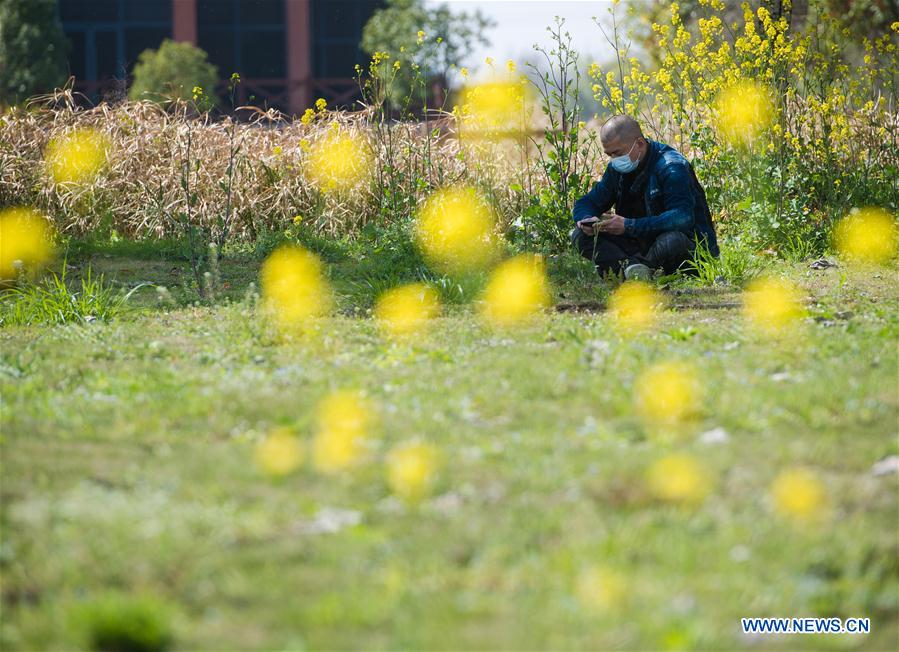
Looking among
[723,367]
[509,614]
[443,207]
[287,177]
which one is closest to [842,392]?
[723,367]

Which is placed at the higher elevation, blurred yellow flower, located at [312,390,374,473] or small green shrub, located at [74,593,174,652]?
blurred yellow flower, located at [312,390,374,473]

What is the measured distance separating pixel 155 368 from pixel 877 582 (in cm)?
353

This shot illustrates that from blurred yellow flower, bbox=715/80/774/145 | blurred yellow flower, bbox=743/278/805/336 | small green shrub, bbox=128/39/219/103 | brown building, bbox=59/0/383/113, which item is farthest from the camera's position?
brown building, bbox=59/0/383/113

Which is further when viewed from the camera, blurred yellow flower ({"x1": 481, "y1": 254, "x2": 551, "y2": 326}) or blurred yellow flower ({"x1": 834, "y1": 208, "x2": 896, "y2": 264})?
blurred yellow flower ({"x1": 834, "y1": 208, "x2": 896, "y2": 264})

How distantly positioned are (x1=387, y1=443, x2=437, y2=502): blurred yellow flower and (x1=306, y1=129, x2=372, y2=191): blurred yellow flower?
22.0 feet

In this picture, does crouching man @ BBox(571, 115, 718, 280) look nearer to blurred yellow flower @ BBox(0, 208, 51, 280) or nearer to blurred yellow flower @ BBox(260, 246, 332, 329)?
blurred yellow flower @ BBox(260, 246, 332, 329)

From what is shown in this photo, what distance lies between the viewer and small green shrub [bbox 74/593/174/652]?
238 cm

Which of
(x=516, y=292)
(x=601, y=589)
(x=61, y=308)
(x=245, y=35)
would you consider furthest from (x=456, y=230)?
(x=245, y=35)

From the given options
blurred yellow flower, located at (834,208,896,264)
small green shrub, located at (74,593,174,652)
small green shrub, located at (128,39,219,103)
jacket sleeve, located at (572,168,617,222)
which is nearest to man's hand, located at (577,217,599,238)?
jacket sleeve, located at (572,168,617,222)

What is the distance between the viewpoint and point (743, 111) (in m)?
8.99

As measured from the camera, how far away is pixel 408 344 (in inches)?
222

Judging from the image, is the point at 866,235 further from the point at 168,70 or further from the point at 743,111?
the point at 168,70

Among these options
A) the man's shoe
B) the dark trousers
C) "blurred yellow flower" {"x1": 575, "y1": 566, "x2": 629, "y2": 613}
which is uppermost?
the dark trousers

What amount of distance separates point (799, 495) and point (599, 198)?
5.02 m
